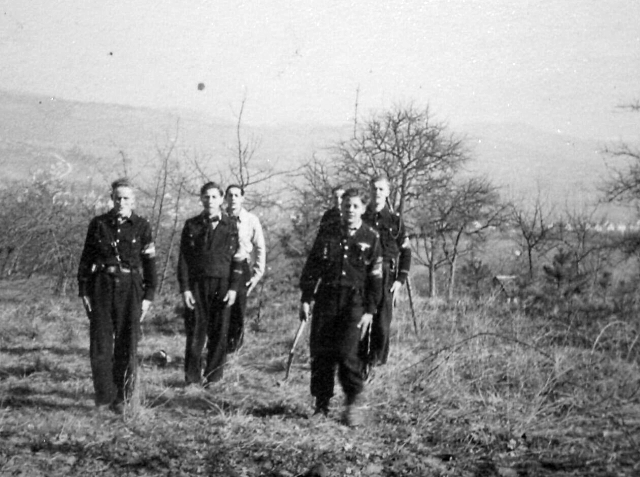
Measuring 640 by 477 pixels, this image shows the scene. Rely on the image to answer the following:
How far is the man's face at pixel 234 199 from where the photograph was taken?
5.77 m

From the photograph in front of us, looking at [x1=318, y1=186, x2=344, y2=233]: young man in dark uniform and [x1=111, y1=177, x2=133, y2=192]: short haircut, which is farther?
[x1=318, y1=186, x2=344, y2=233]: young man in dark uniform

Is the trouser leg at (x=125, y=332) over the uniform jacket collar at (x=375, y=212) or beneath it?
beneath

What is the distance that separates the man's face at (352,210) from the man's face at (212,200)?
4.15ft

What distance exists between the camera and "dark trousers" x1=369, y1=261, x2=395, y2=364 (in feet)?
17.2

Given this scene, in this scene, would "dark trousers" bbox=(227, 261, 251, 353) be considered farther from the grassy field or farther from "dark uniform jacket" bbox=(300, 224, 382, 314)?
"dark uniform jacket" bbox=(300, 224, 382, 314)

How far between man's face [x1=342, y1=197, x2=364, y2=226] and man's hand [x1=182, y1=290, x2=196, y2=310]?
162 centimetres

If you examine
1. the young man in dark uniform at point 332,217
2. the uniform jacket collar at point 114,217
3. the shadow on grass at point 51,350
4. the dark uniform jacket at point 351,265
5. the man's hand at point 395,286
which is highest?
the young man in dark uniform at point 332,217

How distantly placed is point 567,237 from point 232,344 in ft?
146

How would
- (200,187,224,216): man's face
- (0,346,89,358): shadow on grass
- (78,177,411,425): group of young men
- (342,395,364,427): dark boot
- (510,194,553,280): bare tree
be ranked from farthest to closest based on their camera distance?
(510,194,553,280): bare tree < (0,346,89,358): shadow on grass < (200,187,224,216): man's face < (78,177,411,425): group of young men < (342,395,364,427): dark boot

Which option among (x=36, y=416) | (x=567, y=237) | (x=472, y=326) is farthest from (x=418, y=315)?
(x=567, y=237)

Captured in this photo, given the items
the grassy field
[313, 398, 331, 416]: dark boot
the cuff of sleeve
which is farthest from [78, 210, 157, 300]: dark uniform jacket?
[313, 398, 331, 416]: dark boot

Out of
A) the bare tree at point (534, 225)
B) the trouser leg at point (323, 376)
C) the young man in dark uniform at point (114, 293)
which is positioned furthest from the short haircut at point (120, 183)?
the bare tree at point (534, 225)

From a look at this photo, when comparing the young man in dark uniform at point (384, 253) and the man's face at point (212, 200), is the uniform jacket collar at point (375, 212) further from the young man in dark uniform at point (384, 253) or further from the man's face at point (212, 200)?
the man's face at point (212, 200)

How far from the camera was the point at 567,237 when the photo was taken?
45.2 m
